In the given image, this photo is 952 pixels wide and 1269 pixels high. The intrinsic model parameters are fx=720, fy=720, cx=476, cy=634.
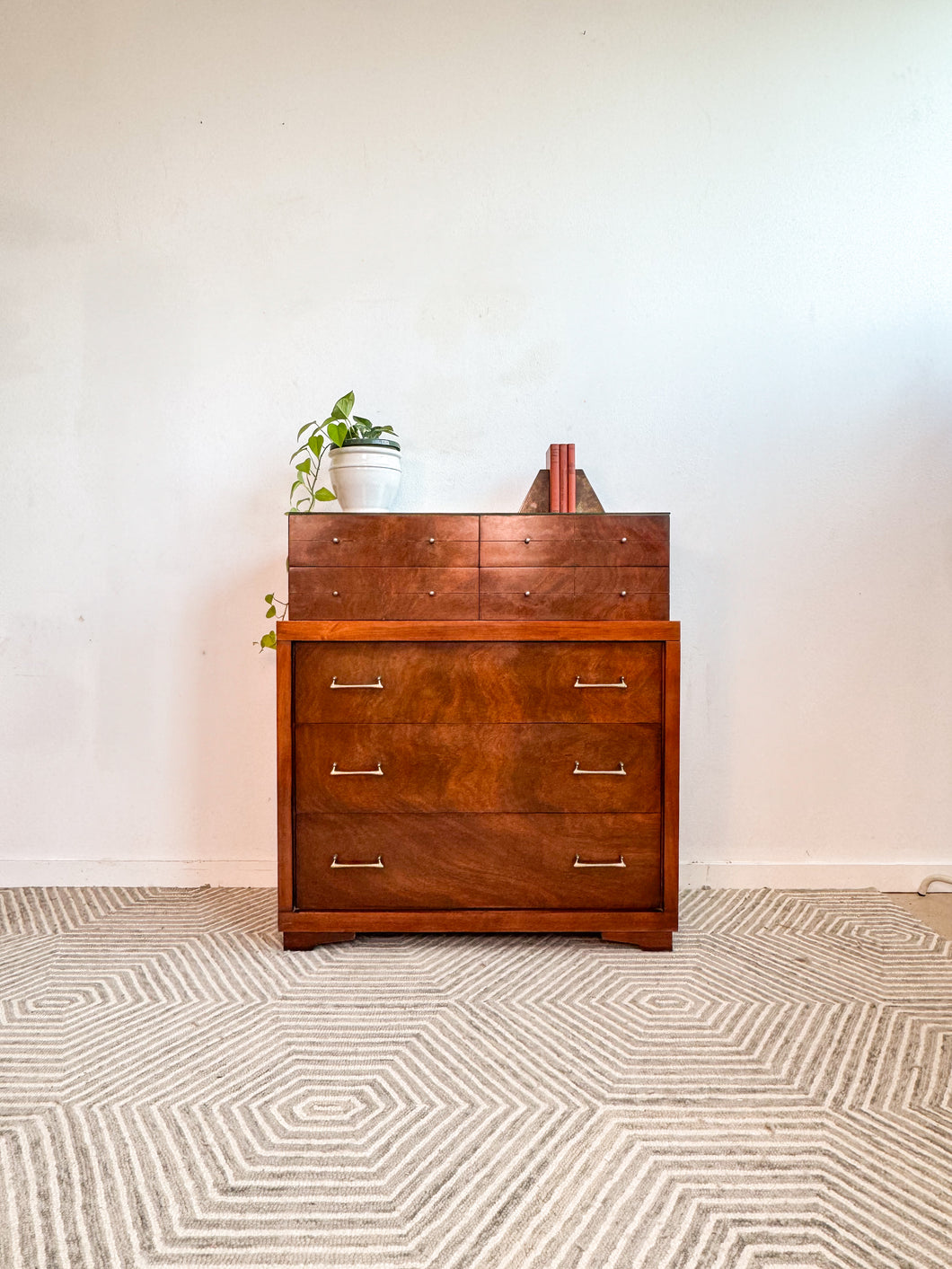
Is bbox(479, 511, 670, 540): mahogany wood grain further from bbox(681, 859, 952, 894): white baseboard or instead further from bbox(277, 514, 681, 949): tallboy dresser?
bbox(681, 859, 952, 894): white baseboard

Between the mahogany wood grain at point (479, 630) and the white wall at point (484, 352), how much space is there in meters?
0.49

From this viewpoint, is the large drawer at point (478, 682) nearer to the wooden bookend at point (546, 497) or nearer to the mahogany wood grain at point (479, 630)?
the mahogany wood grain at point (479, 630)

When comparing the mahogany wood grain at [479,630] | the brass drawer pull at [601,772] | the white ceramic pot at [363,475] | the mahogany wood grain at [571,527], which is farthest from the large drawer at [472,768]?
the white ceramic pot at [363,475]

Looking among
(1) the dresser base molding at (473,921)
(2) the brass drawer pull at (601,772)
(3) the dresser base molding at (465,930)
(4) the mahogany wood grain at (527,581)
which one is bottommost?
(3) the dresser base molding at (465,930)

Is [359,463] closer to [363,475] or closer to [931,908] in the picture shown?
[363,475]

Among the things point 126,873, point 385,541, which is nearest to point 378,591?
point 385,541

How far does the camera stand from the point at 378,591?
62.9 inches

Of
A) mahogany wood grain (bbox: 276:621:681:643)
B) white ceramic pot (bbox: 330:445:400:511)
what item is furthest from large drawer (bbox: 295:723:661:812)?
white ceramic pot (bbox: 330:445:400:511)

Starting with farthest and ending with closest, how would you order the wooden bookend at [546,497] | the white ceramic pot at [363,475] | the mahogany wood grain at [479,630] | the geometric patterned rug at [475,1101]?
1. the wooden bookend at [546,497]
2. the white ceramic pot at [363,475]
3. the mahogany wood grain at [479,630]
4. the geometric patterned rug at [475,1101]

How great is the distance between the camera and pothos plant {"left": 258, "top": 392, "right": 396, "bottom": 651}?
1.69 m

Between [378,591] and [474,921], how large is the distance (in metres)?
0.75

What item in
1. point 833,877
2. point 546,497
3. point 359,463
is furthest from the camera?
point 833,877

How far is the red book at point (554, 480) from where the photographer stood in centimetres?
171

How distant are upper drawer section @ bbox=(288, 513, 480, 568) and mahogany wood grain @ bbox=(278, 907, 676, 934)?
761mm
